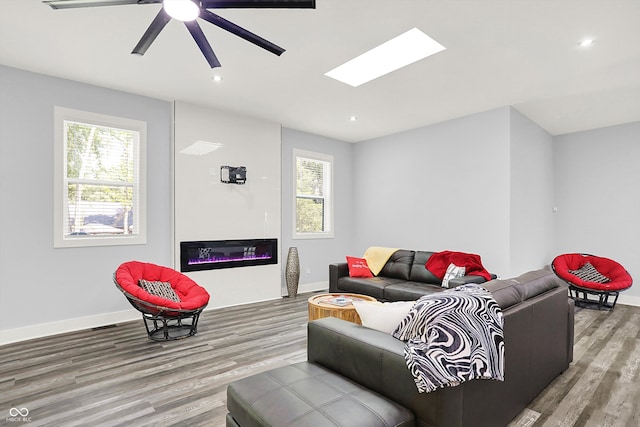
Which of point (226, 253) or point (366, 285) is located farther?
point (226, 253)

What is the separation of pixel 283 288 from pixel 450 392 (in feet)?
15.2

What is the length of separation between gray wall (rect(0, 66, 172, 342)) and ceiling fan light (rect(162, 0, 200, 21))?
9.49 feet

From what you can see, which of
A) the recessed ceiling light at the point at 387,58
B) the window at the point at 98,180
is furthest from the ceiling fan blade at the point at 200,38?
the window at the point at 98,180

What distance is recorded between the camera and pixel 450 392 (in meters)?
1.44

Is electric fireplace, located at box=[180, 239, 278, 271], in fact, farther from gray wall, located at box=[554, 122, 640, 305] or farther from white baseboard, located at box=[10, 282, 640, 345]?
gray wall, located at box=[554, 122, 640, 305]

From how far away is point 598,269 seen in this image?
17.0 ft

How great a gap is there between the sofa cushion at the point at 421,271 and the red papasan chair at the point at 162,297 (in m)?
2.93

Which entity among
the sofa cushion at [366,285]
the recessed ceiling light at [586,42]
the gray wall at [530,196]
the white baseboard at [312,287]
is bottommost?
the white baseboard at [312,287]

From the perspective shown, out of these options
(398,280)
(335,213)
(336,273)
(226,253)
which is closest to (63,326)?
(226,253)

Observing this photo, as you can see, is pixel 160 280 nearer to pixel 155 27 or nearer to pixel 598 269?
pixel 155 27

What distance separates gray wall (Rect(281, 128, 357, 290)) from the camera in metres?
5.97

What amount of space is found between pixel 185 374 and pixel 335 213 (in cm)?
442

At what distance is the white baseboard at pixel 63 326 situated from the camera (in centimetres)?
359

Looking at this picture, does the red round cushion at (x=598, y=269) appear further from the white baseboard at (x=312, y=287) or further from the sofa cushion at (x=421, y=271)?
the white baseboard at (x=312, y=287)
